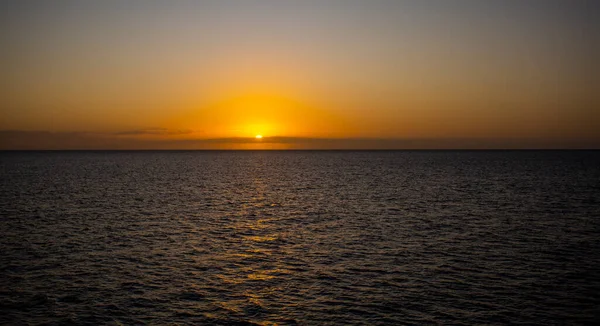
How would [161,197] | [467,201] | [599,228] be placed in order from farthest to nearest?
[161,197]
[467,201]
[599,228]

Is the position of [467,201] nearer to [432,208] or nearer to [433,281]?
[432,208]

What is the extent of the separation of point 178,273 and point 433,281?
17.1m

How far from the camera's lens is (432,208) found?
211 feet

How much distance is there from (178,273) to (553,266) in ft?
87.9

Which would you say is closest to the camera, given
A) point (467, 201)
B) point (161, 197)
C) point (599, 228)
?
point (599, 228)

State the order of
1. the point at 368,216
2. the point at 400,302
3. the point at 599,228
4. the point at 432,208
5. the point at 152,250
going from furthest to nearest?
the point at 432,208 < the point at 368,216 < the point at 599,228 < the point at 152,250 < the point at 400,302

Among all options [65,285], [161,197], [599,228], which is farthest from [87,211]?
[599,228]

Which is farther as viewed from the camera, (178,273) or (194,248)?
(194,248)

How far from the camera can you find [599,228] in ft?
155

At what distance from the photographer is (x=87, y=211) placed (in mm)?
60594

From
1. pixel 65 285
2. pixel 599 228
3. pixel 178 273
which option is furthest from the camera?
pixel 599 228

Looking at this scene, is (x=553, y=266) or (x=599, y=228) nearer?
(x=553, y=266)

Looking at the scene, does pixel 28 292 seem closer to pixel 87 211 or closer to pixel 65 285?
pixel 65 285

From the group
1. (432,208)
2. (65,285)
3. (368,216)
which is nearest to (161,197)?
(368,216)
